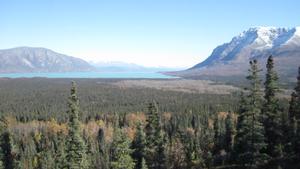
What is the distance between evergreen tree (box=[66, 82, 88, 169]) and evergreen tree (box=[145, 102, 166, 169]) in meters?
15.3

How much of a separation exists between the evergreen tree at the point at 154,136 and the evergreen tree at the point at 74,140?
1527 centimetres

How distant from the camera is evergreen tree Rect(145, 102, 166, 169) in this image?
177 ft

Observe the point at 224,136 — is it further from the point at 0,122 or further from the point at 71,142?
the point at 71,142

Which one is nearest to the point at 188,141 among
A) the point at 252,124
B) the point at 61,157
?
the point at 61,157

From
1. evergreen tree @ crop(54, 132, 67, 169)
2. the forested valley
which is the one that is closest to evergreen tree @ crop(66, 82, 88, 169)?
the forested valley

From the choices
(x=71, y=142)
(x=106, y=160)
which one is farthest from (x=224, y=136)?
(x=71, y=142)

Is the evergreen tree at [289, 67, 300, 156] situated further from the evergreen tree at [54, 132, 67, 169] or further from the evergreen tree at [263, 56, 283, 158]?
the evergreen tree at [54, 132, 67, 169]

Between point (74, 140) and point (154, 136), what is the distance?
18.9 meters

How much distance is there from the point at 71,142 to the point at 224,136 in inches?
2822

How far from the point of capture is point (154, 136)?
183 feet

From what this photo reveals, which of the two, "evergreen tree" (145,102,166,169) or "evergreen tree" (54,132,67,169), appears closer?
"evergreen tree" (54,132,67,169)

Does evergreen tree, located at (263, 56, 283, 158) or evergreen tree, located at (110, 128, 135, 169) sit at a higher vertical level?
evergreen tree, located at (263, 56, 283, 158)

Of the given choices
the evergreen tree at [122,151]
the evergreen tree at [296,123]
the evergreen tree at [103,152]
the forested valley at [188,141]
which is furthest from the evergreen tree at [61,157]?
the evergreen tree at [296,123]

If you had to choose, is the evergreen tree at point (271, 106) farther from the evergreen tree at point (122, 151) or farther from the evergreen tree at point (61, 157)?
the evergreen tree at point (61, 157)
